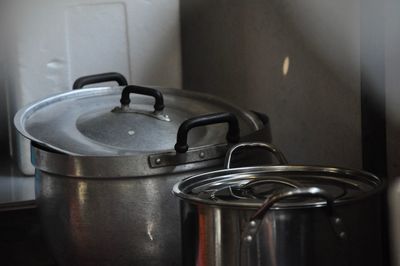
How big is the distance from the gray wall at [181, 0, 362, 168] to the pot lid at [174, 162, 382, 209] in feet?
0.99

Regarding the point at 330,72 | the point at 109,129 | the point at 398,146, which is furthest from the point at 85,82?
the point at 398,146

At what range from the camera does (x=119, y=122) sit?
149 centimetres

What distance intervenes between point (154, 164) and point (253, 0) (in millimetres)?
714

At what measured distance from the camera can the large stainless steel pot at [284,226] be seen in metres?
1.07

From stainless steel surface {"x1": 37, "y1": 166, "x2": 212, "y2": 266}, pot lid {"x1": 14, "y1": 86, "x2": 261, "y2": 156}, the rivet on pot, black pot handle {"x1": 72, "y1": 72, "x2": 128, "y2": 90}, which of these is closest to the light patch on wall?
pot lid {"x1": 14, "y1": 86, "x2": 261, "y2": 156}

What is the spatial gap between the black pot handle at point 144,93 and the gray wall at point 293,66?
0.35 meters

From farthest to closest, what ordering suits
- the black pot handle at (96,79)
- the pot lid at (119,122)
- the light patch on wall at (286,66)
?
the light patch on wall at (286,66) → the black pot handle at (96,79) → the pot lid at (119,122)

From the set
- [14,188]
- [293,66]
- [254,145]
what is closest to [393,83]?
[254,145]

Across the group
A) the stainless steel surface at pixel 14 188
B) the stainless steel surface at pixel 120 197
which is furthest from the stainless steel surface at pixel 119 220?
the stainless steel surface at pixel 14 188

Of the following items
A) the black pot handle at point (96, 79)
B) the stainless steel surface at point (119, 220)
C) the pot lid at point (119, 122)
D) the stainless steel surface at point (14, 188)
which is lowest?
the stainless steel surface at point (14, 188)

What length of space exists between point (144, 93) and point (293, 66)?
1.41 ft

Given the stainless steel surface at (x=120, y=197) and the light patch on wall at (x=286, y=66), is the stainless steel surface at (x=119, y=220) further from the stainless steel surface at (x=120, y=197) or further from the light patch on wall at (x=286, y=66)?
the light patch on wall at (x=286, y=66)

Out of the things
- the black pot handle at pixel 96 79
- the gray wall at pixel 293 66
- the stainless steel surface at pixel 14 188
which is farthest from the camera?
the stainless steel surface at pixel 14 188

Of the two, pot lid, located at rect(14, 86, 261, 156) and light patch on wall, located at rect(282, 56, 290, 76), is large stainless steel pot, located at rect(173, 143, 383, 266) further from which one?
light patch on wall, located at rect(282, 56, 290, 76)
